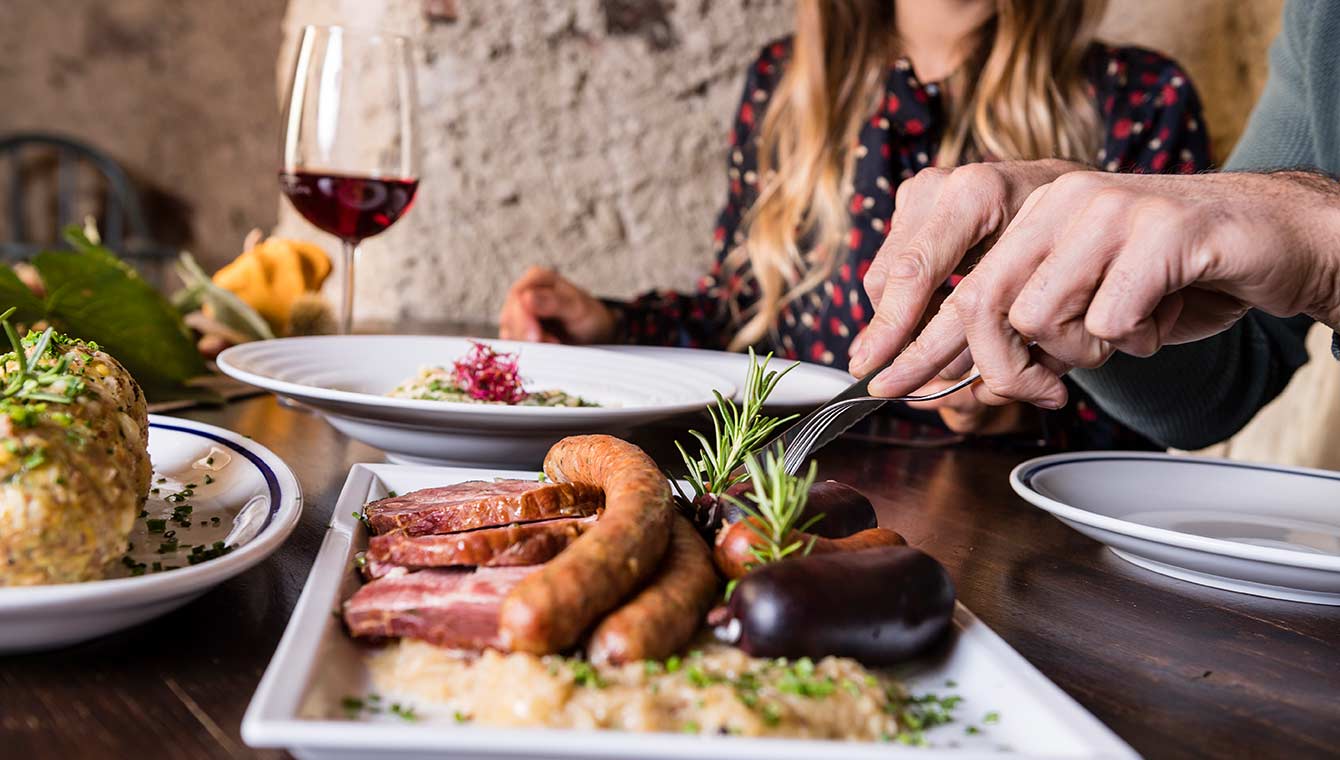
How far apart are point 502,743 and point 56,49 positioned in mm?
6206

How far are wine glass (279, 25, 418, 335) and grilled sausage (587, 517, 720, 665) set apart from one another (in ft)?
3.11

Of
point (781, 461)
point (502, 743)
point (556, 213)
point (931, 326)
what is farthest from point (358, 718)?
point (556, 213)

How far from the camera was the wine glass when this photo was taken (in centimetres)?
140

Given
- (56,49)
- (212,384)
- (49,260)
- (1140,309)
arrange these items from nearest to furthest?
(1140,309) < (49,260) < (212,384) < (56,49)

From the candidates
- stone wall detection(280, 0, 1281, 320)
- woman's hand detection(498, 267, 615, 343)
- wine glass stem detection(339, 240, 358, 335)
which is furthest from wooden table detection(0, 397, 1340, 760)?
stone wall detection(280, 0, 1281, 320)

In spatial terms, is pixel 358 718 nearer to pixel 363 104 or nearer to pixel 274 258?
pixel 363 104

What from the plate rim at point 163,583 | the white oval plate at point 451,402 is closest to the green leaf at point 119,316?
the white oval plate at point 451,402

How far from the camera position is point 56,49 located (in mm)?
5324

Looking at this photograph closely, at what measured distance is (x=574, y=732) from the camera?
43cm

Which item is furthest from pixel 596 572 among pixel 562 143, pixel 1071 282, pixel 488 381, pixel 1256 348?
pixel 562 143

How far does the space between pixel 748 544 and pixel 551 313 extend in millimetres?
1269

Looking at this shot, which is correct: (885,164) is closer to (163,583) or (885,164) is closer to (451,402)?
(451,402)

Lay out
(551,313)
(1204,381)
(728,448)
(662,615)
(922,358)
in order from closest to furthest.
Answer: (662,615) < (728,448) < (922,358) < (1204,381) < (551,313)

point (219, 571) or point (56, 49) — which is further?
point (56, 49)
